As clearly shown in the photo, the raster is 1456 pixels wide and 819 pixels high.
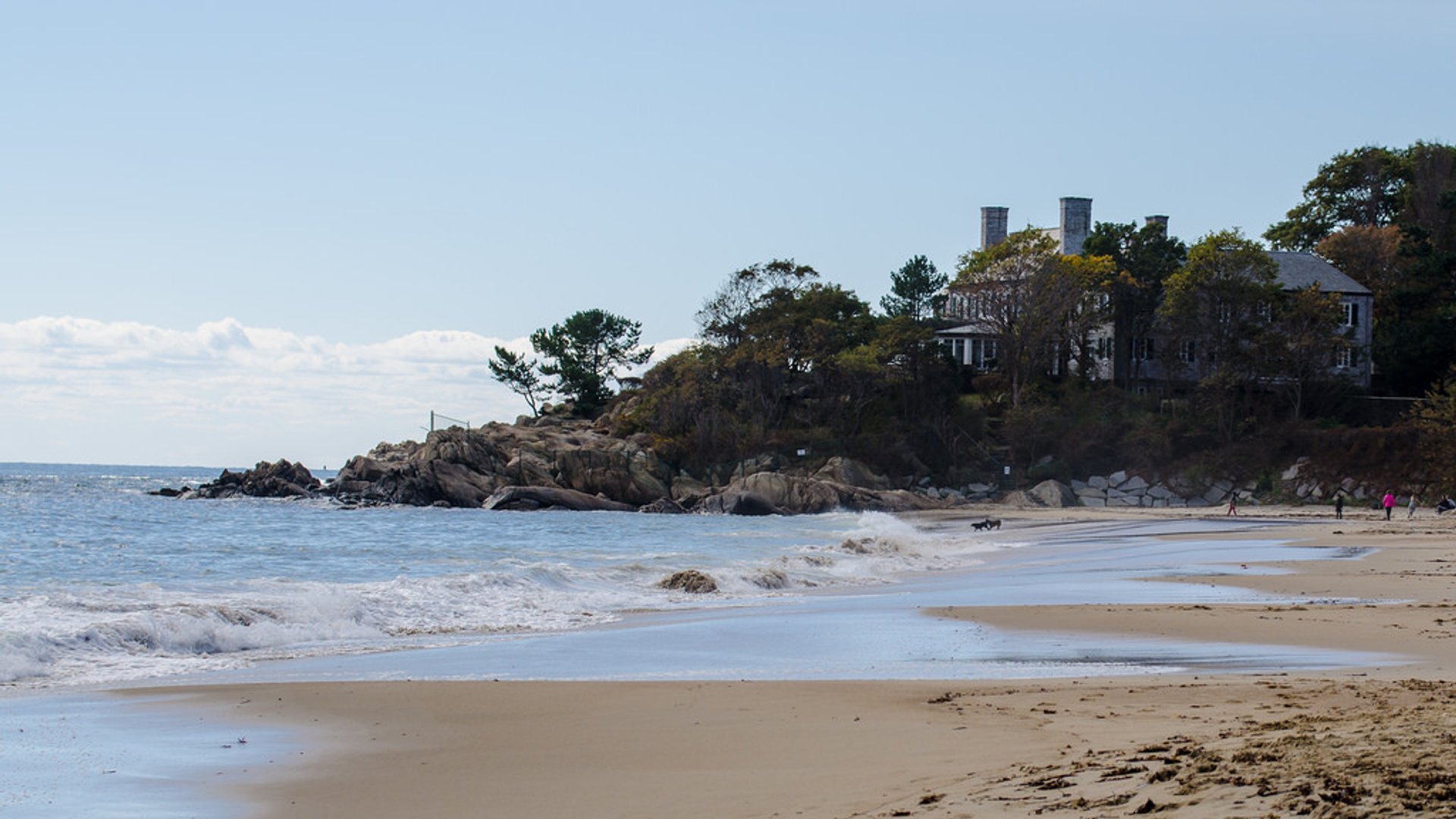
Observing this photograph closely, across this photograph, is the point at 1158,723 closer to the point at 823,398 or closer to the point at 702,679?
the point at 702,679

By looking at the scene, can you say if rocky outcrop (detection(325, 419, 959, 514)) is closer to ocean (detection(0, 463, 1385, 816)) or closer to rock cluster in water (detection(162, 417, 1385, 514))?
rock cluster in water (detection(162, 417, 1385, 514))

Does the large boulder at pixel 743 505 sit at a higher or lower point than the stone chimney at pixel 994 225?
lower

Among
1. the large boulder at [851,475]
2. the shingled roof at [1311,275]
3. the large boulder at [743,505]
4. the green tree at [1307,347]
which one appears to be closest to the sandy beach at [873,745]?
the large boulder at [743,505]

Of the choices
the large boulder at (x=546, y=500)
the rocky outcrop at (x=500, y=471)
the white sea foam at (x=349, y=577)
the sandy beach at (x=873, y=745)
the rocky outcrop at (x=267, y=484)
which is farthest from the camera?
the rocky outcrop at (x=267, y=484)

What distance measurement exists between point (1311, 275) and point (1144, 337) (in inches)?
311

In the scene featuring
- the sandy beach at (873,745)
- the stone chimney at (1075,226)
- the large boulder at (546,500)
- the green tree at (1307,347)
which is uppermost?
the stone chimney at (1075,226)

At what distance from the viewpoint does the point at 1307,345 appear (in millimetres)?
55688

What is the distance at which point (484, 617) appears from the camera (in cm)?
1586

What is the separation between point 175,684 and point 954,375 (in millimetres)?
56194

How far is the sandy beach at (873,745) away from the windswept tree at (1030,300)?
49.4m

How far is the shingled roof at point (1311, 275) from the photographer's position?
58625 mm

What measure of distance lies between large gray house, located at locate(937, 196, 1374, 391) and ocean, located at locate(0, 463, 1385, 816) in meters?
31.2

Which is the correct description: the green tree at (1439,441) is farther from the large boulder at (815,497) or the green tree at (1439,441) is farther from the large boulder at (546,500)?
the large boulder at (546,500)

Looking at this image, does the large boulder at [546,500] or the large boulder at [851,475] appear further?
the large boulder at [851,475]
